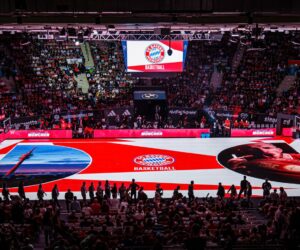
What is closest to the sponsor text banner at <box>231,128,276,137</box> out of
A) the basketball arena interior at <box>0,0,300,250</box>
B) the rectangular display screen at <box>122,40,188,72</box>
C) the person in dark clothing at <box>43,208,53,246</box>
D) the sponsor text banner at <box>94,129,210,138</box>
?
the basketball arena interior at <box>0,0,300,250</box>

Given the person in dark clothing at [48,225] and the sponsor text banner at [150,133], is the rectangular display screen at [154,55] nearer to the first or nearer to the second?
the sponsor text banner at [150,133]

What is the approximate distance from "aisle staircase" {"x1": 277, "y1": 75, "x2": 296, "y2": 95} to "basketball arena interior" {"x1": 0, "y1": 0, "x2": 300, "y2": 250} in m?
0.11

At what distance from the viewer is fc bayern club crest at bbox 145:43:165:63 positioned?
29406mm

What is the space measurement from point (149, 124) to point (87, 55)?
1075 cm

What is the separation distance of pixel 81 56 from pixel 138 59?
899cm

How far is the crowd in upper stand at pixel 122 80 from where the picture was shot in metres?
32.2

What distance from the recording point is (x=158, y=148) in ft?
85.1

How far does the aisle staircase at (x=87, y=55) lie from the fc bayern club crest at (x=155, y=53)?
9148mm

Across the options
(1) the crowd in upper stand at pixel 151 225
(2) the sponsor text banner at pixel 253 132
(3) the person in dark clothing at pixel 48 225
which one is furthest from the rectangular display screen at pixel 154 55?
(3) the person in dark clothing at pixel 48 225

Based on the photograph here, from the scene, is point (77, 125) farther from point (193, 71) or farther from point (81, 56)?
point (193, 71)

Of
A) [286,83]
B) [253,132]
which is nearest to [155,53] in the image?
[253,132]

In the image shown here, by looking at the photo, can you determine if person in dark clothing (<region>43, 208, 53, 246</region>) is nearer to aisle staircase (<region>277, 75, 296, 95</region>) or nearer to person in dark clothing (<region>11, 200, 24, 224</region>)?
person in dark clothing (<region>11, 200, 24, 224</region>)

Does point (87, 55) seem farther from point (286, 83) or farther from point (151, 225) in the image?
point (151, 225)
